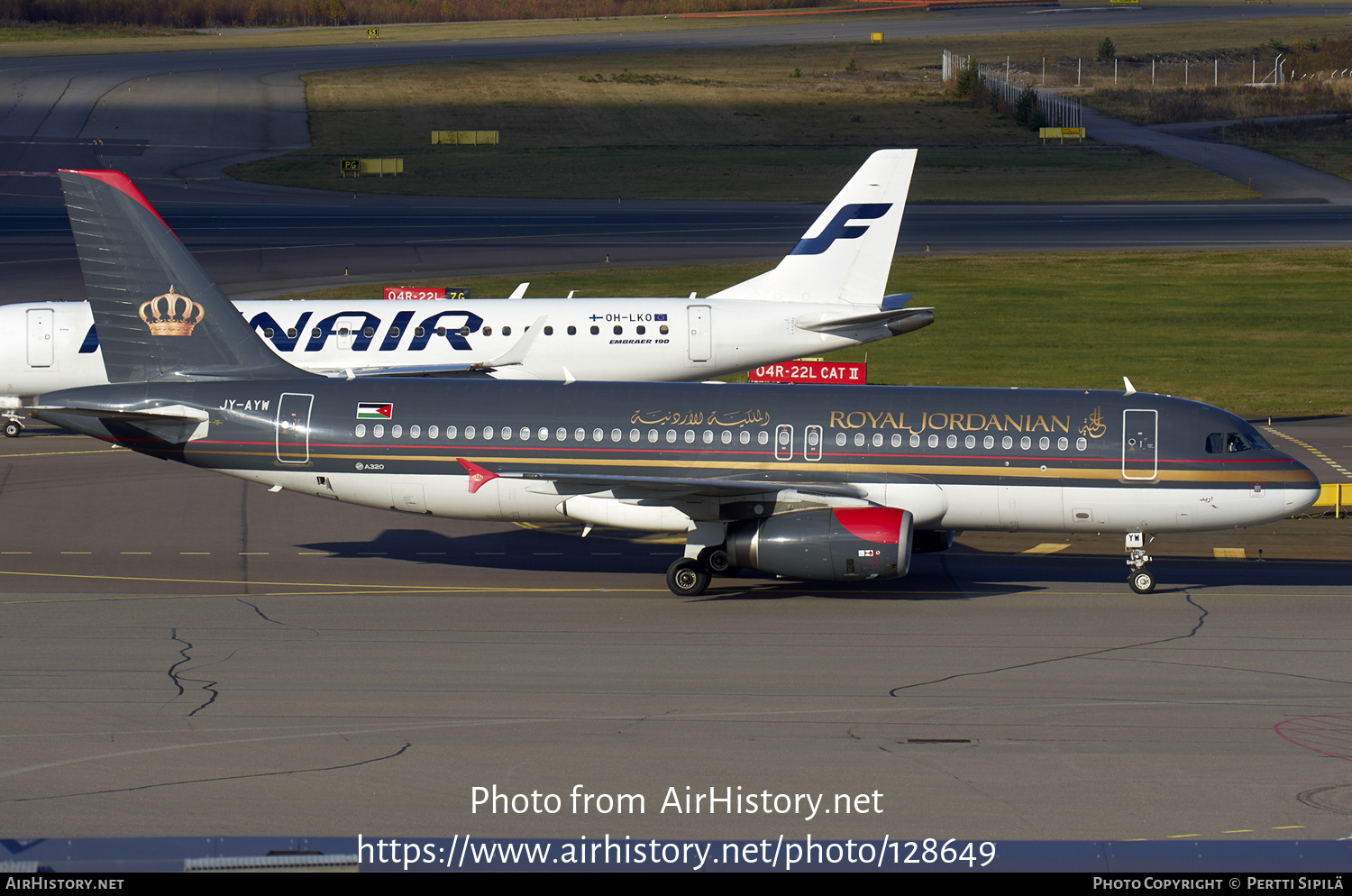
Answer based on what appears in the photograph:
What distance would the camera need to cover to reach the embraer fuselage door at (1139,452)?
2823cm

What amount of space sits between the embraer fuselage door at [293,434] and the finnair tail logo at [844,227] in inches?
672

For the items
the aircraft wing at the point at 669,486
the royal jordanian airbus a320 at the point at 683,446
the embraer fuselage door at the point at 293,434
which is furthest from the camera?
the embraer fuselage door at the point at 293,434

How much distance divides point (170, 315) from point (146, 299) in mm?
617

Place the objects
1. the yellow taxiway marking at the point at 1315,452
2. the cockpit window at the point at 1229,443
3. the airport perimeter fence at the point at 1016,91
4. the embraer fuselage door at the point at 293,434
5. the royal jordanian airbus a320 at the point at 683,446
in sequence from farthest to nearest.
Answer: the airport perimeter fence at the point at 1016,91, the yellow taxiway marking at the point at 1315,452, the embraer fuselage door at the point at 293,434, the cockpit window at the point at 1229,443, the royal jordanian airbus a320 at the point at 683,446

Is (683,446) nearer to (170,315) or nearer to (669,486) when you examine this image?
(669,486)

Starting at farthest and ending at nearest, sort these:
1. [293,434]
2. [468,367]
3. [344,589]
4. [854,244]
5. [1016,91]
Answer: [1016,91] < [854,244] < [468,367] < [293,434] < [344,589]

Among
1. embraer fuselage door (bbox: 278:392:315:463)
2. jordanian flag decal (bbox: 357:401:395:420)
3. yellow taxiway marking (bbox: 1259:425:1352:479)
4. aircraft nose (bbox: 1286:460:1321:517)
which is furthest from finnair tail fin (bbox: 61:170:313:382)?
yellow taxiway marking (bbox: 1259:425:1352:479)

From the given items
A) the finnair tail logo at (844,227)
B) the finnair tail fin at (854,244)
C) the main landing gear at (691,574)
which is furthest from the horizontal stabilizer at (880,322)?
the main landing gear at (691,574)

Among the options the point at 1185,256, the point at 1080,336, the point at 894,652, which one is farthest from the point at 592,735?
the point at 1185,256

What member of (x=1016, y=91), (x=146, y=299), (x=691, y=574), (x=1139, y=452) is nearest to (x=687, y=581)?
(x=691, y=574)

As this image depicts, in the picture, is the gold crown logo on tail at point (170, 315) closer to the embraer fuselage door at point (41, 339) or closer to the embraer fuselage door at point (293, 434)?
the embraer fuselage door at point (293, 434)

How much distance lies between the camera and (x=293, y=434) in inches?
1169

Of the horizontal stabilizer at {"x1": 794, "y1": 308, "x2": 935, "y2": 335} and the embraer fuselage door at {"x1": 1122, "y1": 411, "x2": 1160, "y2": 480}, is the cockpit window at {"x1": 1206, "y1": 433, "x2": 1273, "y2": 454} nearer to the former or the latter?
the embraer fuselage door at {"x1": 1122, "y1": 411, "x2": 1160, "y2": 480}

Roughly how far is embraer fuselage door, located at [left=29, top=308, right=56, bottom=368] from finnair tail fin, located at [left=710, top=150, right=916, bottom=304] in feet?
69.3
